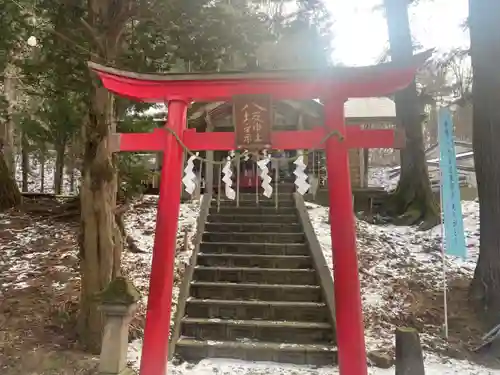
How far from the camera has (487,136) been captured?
787 cm

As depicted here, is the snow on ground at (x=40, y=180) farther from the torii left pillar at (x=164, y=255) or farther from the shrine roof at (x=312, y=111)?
the torii left pillar at (x=164, y=255)

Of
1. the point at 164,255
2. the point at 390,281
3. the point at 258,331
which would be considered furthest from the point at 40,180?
the point at 164,255

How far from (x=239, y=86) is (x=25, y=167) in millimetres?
19574

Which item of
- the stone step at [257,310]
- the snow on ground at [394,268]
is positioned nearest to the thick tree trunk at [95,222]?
the stone step at [257,310]

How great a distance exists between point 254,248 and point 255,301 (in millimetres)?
1705

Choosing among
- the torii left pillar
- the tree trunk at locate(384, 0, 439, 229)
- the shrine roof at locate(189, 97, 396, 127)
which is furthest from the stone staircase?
the shrine roof at locate(189, 97, 396, 127)

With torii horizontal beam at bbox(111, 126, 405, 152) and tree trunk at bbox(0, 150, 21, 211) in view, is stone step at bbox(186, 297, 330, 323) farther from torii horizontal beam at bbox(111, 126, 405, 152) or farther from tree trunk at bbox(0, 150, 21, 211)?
tree trunk at bbox(0, 150, 21, 211)

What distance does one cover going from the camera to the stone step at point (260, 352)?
6551mm

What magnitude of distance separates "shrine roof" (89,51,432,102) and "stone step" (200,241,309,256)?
4.28m

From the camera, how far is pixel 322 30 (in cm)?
1474

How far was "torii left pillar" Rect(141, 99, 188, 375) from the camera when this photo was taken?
17.8 ft

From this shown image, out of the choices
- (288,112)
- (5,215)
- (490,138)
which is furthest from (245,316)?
(288,112)

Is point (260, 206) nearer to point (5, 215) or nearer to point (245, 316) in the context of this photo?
point (245, 316)

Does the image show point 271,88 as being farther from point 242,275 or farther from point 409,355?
point 242,275
